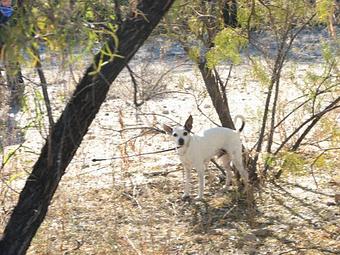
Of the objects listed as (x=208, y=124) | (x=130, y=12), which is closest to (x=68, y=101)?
(x=130, y=12)

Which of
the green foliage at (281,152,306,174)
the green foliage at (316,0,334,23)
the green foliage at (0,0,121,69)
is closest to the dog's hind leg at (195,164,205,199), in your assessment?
the green foliage at (281,152,306,174)

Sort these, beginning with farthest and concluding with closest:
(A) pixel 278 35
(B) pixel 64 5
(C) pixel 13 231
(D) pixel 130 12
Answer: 1. (A) pixel 278 35
2. (C) pixel 13 231
3. (D) pixel 130 12
4. (B) pixel 64 5

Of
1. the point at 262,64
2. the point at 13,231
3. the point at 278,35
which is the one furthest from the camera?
the point at 262,64

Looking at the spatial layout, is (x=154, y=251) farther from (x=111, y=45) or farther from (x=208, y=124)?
(x=208, y=124)

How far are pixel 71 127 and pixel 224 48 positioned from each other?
2033 mm

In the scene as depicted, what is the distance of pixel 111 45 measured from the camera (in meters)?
2.89

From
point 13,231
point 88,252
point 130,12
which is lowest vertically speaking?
point 88,252

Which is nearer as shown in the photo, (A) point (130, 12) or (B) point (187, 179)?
(A) point (130, 12)

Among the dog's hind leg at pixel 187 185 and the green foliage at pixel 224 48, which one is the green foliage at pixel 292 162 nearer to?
the green foliage at pixel 224 48

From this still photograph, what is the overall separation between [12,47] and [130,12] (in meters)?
0.93

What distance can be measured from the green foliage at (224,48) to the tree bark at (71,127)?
189 centimetres

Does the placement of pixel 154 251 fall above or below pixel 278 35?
below

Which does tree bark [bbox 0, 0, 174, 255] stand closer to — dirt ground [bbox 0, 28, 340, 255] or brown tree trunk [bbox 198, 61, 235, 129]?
dirt ground [bbox 0, 28, 340, 255]

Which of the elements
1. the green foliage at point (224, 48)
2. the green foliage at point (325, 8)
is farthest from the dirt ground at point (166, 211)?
the green foliage at point (325, 8)
